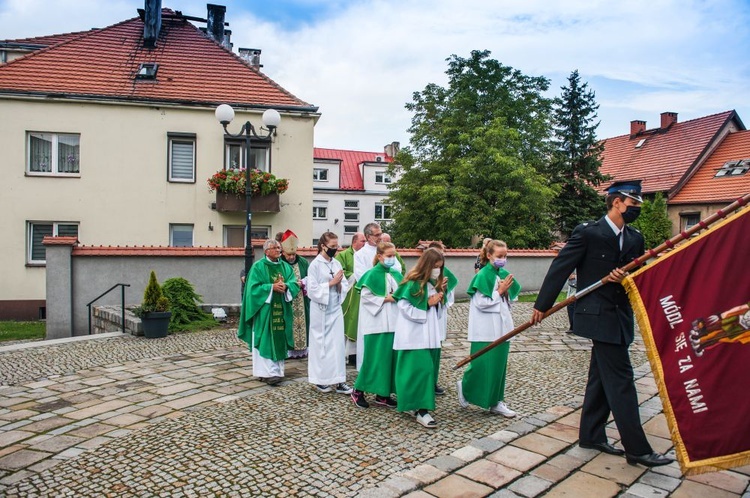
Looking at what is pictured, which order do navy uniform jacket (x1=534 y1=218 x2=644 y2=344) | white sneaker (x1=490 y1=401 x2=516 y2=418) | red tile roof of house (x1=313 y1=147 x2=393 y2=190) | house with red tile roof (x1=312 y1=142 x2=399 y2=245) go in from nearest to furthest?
navy uniform jacket (x1=534 y1=218 x2=644 y2=344) → white sneaker (x1=490 y1=401 x2=516 y2=418) → house with red tile roof (x1=312 y1=142 x2=399 y2=245) → red tile roof of house (x1=313 y1=147 x2=393 y2=190)

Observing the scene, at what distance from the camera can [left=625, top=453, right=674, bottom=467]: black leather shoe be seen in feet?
14.4

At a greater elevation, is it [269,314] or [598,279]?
[598,279]

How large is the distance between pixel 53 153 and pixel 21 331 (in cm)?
659

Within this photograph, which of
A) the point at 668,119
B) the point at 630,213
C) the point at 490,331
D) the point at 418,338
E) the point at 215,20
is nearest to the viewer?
the point at 630,213

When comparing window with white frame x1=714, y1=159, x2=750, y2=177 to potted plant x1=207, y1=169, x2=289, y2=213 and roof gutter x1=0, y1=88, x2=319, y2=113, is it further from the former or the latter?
potted plant x1=207, y1=169, x2=289, y2=213

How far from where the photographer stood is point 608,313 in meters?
4.54

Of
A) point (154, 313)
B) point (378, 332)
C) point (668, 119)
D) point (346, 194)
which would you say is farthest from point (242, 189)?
point (346, 194)

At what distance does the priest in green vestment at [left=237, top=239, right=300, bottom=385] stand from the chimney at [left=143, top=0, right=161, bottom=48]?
56.7 feet

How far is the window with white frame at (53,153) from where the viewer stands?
18422mm

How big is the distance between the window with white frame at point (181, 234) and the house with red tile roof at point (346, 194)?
33.1 meters

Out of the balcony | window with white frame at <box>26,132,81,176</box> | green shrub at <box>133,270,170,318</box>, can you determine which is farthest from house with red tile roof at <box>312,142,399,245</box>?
green shrub at <box>133,270,170,318</box>

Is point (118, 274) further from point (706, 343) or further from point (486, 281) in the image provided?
point (706, 343)

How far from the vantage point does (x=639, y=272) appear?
4254 millimetres

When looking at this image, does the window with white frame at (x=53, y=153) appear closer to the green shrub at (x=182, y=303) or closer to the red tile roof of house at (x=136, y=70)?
the red tile roof of house at (x=136, y=70)
